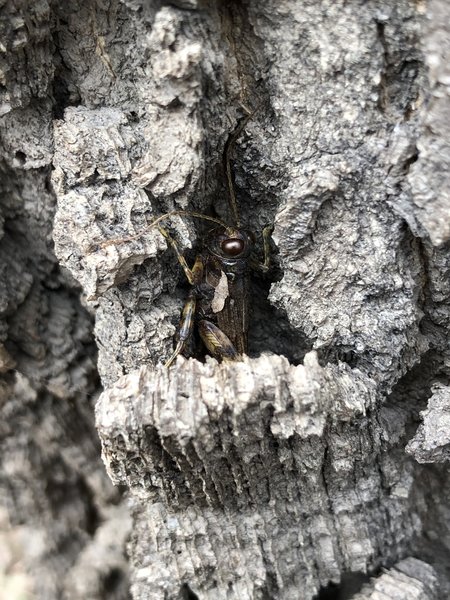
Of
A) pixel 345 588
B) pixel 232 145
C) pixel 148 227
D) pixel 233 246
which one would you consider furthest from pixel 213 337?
pixel 345 588

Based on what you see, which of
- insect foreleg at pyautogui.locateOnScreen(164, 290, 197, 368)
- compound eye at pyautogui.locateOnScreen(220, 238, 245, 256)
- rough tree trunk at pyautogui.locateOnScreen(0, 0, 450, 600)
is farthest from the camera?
compound eye at pyautogui.locateOnScreen(220, 238, 245, 256)

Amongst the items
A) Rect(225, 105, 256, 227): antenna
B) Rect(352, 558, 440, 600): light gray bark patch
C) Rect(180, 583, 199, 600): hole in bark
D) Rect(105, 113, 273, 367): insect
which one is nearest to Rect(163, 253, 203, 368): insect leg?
Rect(105, 113, 273, 367): insect

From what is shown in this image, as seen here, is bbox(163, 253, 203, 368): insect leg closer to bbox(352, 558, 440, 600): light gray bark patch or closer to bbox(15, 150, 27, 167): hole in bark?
bbox(15, 150, 27, 167): hole in bark

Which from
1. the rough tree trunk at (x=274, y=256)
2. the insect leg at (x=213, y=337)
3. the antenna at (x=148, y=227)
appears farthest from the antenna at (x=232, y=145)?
the insect leg at (x=213, y=337)

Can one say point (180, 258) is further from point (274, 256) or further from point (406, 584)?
point (406, 584)

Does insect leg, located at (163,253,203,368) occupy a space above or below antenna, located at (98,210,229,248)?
below

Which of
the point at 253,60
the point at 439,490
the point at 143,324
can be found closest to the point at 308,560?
the point at 439,490

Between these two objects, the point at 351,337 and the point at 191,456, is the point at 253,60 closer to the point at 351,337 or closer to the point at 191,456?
the point at 351,337

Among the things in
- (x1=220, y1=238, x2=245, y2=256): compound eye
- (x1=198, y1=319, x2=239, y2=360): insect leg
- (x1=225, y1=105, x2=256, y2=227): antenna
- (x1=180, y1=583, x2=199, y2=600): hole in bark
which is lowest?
(x1=180, y1=583, x2=199, y2=600): hole in bark

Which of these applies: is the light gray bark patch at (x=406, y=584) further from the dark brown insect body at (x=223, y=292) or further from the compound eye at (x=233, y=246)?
the compound eye at (x=233, y=246)
